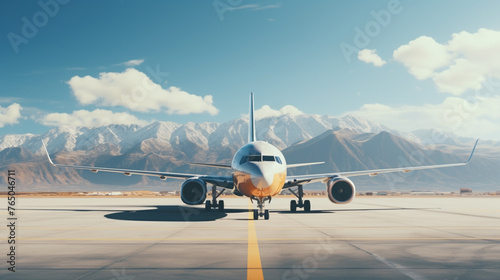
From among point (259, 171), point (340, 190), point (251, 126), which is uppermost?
point (251, 126)

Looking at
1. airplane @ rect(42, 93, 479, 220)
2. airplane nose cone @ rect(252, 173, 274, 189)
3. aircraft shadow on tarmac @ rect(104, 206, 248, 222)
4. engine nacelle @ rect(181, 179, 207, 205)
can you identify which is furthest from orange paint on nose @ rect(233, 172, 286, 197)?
engine nacelle @ rect(181, 179, 207, 205)

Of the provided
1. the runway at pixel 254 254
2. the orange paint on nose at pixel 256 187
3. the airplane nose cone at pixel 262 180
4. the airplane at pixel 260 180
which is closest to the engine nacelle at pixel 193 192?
the airplane at pixel 260 180

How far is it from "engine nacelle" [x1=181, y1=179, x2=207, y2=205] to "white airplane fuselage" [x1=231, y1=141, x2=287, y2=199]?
2509 mm

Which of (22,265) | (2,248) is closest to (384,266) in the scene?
(22,265)

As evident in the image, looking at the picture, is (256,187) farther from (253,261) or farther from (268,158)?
(253,261)

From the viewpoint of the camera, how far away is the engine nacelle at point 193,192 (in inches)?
878

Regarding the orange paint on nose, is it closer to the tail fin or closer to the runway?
the runway

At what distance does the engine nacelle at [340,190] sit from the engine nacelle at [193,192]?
7433mm

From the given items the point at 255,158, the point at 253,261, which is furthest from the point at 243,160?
the point at 253,261

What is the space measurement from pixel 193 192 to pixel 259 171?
574cm

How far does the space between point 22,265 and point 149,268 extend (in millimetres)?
2692

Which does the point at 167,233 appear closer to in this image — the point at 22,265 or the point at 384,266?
the point at 22,265

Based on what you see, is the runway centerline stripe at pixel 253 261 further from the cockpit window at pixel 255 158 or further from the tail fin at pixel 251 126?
the tail fin at pixel 251 126

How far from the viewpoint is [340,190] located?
24.0 metres
